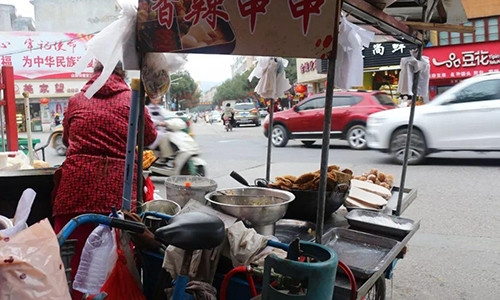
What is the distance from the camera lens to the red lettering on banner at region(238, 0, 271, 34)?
180 centimetres

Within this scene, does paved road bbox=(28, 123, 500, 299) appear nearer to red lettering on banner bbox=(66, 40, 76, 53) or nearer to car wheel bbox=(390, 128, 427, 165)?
car wheel bbox=(390, 128, 427, 165)

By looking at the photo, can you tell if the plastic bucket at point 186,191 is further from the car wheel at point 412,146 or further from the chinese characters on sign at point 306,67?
the chinese characters on sign at point 306,67

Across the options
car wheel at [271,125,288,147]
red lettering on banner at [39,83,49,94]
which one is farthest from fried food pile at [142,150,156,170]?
red lettering on banner at [39,83,49,94]

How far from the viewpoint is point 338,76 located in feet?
7.27

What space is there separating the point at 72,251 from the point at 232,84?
73.0m

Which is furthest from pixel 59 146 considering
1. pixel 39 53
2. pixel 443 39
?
pixel 39 53

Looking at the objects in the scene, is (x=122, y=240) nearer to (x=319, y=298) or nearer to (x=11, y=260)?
(x=11, y=260)

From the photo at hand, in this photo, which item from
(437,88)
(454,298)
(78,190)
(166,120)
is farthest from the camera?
(437,88)

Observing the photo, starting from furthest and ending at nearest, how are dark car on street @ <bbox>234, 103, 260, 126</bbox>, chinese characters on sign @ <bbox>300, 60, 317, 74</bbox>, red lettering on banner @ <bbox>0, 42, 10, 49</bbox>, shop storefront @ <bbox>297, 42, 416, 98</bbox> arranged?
red lettering on banner @ <bbox>0, 42, 10, 49</bbox> < dark car on street @ <bbox>234, 103, 260, 126</bbox> < chinese characters on sign @ <bbox>300, 60, 317, 74</bbox> < shop storefront @ <bbox>297, 42, 416, 98</bbox>

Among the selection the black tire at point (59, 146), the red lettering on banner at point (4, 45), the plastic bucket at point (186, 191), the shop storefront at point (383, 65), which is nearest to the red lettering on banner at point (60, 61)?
the red lettering on banner at point (4, 45)

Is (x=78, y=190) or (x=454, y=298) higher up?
(x=78, y=190)

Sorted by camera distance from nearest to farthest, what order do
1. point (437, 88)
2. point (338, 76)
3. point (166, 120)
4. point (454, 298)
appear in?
point (338, 76) < point (454, 298) < point (166, 120) < point (437, 88)

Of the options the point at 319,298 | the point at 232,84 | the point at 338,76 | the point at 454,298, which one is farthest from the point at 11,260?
the point at 232,84

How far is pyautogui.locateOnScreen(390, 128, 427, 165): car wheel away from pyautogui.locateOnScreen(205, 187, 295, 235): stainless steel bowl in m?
7.18
